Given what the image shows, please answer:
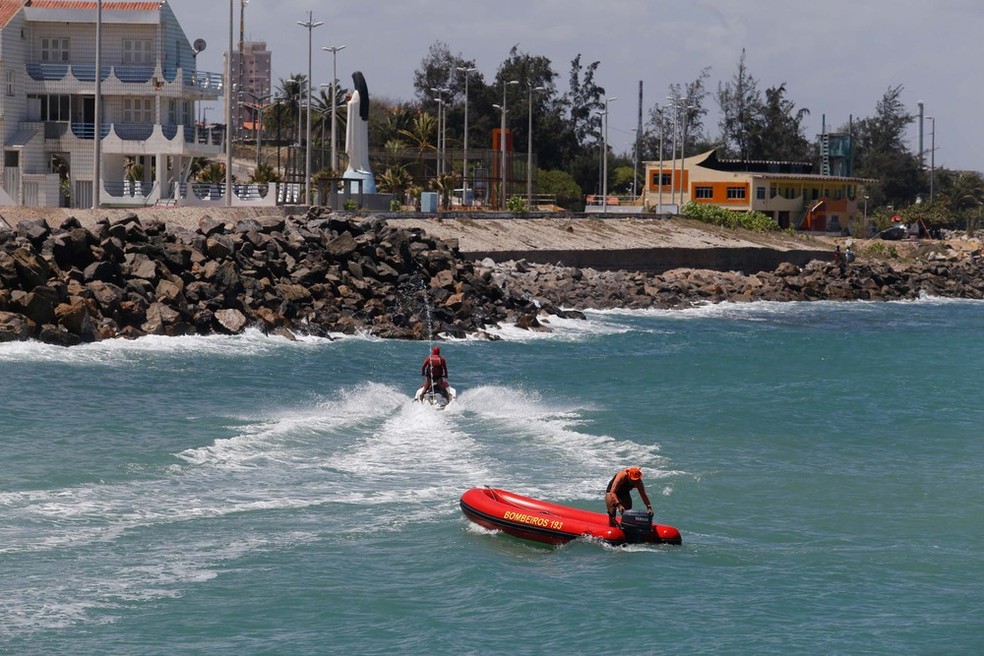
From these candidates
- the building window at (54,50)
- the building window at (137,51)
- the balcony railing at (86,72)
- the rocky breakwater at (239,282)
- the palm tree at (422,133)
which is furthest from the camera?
the palm tree at (422,133)

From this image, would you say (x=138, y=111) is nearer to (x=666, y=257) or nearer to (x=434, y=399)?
(x=666, y=257)

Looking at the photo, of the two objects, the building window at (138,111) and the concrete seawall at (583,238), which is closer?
the concrete seawall at (583,238)

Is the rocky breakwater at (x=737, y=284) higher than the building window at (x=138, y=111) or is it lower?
lower

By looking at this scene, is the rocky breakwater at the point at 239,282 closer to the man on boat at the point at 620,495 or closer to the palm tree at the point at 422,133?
the man on boat at the point at 620,495

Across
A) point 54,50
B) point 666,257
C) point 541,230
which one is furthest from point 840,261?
point 54,50

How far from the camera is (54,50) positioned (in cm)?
6275

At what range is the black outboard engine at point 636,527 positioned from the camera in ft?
63.6

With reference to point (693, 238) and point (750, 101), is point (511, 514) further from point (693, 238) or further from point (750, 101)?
point (750, 101)

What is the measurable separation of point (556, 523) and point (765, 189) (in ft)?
295

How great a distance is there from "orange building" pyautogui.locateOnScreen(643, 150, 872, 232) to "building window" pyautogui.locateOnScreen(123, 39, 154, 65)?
48.6 meters

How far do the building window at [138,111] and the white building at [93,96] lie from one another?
0.04m

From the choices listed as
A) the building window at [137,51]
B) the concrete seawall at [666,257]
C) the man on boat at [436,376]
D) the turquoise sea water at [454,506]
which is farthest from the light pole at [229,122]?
the man on boat at [436,376]

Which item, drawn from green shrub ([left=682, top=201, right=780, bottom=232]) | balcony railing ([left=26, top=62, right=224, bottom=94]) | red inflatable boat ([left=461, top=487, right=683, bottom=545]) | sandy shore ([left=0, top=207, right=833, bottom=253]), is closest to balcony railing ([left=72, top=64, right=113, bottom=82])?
balcony railing ([left=26, top=62, right=224, bottom=94])

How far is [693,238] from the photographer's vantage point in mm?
82375
